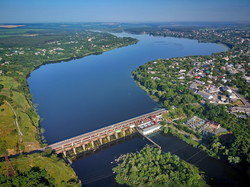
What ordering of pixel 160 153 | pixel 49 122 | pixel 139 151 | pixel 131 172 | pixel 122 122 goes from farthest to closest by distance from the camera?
pixel 49 122 → pixel 122 122 → pixel 139 151 → pixel 160 153 → pixel 131 172

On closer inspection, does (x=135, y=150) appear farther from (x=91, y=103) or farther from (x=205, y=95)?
(x=205, y=95)

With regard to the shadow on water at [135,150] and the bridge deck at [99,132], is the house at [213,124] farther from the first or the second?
the bridge deck at [99,132]

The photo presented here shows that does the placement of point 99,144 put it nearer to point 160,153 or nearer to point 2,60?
point 160,153

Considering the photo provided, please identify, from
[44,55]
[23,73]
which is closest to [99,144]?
[23,73]

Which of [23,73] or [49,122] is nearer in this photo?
[49,122]

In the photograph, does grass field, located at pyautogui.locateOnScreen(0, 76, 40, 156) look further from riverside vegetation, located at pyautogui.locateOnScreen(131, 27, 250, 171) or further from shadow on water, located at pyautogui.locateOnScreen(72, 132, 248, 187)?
riverside vegetation, located at pyautogui.locateOnScreen(131, 27, 250, 171)

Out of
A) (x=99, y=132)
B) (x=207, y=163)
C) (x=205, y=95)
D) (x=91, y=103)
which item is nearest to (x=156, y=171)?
(x=207, y=163)

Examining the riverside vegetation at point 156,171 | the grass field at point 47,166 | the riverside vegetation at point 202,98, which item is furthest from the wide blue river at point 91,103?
the riverside vegetation at point 202,98

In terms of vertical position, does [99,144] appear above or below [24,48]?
below
